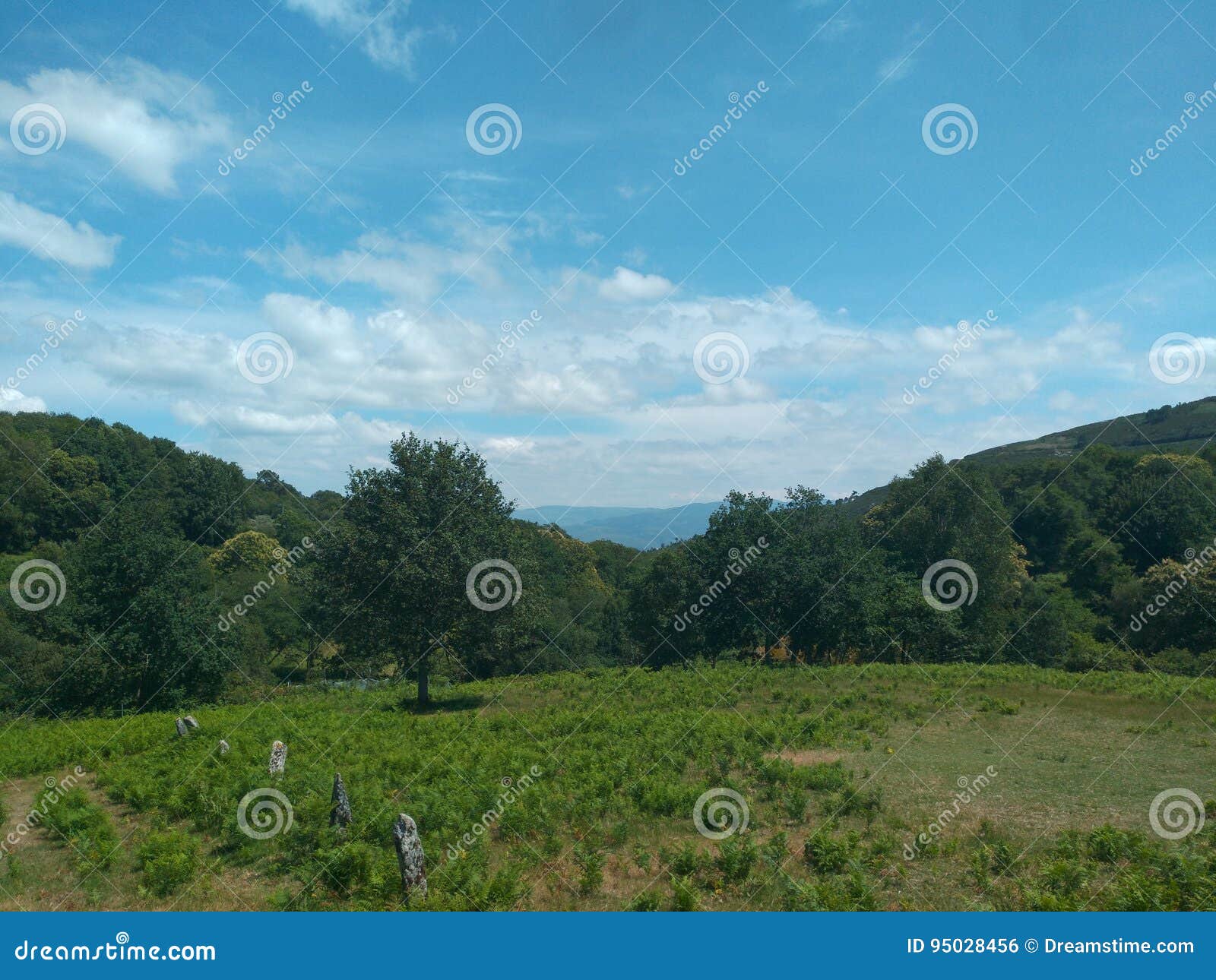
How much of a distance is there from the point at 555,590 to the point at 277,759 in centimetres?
5798

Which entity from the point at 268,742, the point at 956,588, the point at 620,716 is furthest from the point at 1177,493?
the point at 268,742

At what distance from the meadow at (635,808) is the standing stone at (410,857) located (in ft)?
0.88

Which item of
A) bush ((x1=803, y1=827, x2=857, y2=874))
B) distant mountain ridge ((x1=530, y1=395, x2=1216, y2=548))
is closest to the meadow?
bush ((x1=803, y1=827, x2=857, y2=874))

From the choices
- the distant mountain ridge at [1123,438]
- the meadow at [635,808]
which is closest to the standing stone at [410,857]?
the meadow at [635,808]

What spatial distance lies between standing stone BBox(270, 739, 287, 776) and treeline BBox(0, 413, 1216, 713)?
9106mm

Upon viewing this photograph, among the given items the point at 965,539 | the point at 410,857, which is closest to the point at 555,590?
the point at 965,539

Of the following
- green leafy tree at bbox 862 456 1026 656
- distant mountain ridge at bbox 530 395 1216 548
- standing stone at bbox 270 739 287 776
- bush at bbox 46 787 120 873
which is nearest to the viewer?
bush at bbox 46 787 120 873

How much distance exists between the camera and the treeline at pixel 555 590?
26.7m

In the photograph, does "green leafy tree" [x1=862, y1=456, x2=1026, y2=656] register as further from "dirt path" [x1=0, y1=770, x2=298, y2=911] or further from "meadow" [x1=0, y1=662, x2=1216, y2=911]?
"dirt path" [x1=0, y1=770, x2=298, y2=911]

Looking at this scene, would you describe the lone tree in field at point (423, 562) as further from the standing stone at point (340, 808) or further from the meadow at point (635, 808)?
the standing stone at point (340, 808)

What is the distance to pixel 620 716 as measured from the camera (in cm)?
2388

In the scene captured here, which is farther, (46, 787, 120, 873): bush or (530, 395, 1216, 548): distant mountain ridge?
(530, 395, 1216, 548): distant mountain ridge

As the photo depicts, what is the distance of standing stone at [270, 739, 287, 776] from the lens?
16.2 m

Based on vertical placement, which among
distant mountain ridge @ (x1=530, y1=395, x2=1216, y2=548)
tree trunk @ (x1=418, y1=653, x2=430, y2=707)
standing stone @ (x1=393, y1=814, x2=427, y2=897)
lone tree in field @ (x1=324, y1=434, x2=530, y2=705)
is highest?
distant mountain ridge @ (x1=530, y1=395, x2=1216, y2=548)
